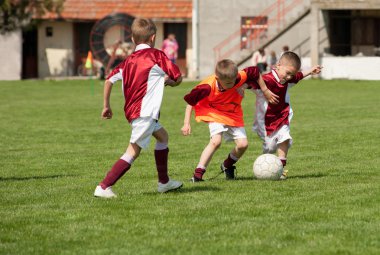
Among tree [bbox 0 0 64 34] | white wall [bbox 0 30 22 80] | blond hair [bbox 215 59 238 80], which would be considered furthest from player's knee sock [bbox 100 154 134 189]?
white wall [bbox 0 30 22 80]

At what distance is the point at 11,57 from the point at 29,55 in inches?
95.3

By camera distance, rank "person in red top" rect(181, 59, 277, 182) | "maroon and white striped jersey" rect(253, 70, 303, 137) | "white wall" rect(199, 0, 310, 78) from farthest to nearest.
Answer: "white wall" rect(199, 0, 310, 78) < "maroon and white striped jersey" rect(253, 70, 303, 137) < "person in red top" rect(181, 59, 277, 182)

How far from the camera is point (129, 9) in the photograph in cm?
5491

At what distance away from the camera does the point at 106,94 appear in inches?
390

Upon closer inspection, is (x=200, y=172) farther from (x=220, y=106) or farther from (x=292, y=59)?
(x=292, y=59)

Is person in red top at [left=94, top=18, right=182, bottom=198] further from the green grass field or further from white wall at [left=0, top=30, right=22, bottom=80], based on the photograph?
white wall at [left=0, top=30, right=22, bottom=80]

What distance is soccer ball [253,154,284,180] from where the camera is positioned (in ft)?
37.4

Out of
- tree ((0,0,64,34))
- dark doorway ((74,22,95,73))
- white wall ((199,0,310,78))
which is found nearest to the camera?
tree ((0,0,64,34))

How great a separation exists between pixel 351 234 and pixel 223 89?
379cm

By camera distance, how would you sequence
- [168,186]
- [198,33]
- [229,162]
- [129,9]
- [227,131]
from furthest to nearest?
1. [129,9]
2. [198,33]
3. [229,162]
4. [227,131]
5. [168,186]

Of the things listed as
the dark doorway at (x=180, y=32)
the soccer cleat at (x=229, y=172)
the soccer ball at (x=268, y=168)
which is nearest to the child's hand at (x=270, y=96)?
the soccer ball at (x=268, y=168)

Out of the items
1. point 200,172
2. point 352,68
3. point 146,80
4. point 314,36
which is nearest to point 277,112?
point 200,172

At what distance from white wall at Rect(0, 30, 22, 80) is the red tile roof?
2.09 meters

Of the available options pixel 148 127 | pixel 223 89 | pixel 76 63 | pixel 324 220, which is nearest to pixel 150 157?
pixel 223 89
